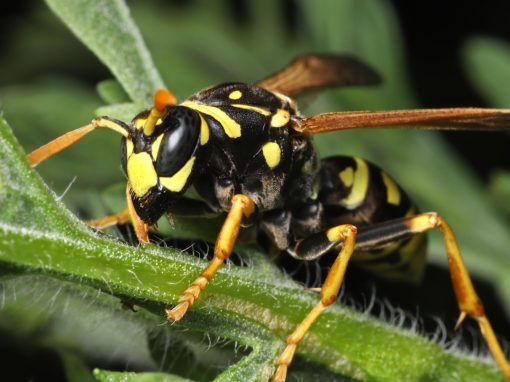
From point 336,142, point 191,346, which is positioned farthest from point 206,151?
point 336,142

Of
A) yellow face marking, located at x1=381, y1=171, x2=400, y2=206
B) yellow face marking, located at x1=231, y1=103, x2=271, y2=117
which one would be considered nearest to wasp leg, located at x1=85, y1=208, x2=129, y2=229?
yellow face marking, located at x1=231, y1=103, x2=271, y2=117

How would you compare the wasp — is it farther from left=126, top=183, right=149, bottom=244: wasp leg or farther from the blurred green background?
the blurred green background

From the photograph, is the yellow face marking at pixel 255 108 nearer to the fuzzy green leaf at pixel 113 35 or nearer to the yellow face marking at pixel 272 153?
the yellow face marking at pixel 272 153

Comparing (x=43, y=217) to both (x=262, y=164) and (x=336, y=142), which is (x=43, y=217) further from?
(x=336, y=142)

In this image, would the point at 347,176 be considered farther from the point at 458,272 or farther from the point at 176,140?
the point at 176,140

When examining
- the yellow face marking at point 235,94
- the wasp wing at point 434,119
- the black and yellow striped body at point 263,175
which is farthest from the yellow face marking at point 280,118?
the wasp wing at point 434,119

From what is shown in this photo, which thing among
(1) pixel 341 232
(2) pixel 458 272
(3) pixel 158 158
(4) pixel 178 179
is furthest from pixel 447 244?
(3) pixel 158 158
